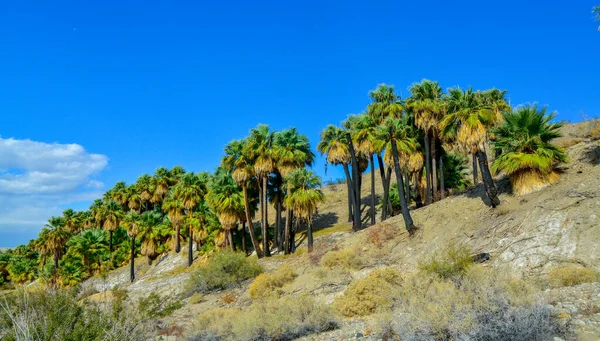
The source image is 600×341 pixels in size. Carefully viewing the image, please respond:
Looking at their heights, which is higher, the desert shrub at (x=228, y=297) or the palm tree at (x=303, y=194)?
the palm tree at (x=303, y=194)

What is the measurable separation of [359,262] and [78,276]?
145ft

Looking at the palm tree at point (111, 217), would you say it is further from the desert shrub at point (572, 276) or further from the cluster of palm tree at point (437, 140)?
the desert shrub at point (572, 276)

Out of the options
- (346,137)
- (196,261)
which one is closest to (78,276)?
(196,261)

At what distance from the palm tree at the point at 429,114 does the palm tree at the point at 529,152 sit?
8052 millimetres

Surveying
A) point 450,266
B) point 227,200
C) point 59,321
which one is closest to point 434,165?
point 227,200

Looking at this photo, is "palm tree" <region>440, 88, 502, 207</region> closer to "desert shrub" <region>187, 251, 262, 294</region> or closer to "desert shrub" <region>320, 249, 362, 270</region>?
"desert shrub" <region>320, 249, 362, 270</region>

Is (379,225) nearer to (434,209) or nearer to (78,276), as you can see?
(434,209)

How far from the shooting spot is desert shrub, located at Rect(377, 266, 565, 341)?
7.80 meters

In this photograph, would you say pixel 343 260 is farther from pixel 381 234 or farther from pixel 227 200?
pixel 227 200

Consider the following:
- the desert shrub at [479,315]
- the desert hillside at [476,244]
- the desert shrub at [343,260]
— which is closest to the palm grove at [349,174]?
the desert hillside at [476,244]

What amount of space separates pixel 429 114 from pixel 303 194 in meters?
11.6

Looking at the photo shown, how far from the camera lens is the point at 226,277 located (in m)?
27.9

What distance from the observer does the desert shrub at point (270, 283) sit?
2312 cm

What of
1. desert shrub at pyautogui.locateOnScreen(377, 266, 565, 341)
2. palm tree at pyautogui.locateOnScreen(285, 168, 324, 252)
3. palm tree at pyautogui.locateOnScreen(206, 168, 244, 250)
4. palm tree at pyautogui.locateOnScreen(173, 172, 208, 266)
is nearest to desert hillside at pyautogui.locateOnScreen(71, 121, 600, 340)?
desert shrub at pyautogui.locateOnScreen(377, 266, 565, 341)
